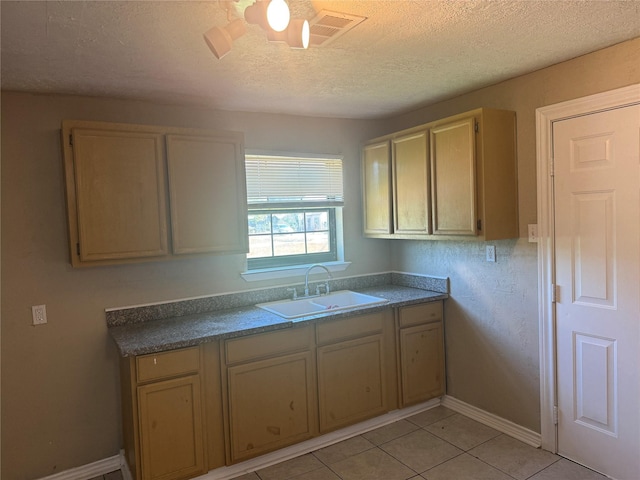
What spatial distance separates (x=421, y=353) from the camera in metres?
3.30

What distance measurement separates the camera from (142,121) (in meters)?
2.85

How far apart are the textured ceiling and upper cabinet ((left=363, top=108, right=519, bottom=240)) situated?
29cm

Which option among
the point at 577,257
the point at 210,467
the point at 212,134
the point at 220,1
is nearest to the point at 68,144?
the point at 212,134

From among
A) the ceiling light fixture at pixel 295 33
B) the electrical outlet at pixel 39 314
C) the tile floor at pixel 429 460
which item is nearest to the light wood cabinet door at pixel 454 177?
the tile floor at pixel 429 460

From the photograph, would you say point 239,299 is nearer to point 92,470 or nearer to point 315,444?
point 315,444

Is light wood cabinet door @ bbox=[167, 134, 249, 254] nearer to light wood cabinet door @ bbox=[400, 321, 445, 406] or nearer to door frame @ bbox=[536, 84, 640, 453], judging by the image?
light wood cabinet door @ bbox=[400, 321, 445, 406]

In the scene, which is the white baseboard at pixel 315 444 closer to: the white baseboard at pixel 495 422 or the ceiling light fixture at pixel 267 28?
the white baseboard at pixel 495 422

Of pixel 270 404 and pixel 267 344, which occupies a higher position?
pixel 267 344

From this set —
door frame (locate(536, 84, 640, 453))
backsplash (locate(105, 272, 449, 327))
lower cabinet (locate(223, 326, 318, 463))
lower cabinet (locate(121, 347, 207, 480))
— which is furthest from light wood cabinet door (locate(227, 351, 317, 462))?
door frame (locate(536, 84, 640, 453))

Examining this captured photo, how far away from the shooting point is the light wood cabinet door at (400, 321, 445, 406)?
3.22m

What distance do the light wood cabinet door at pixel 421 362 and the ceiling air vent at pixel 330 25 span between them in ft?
6.76

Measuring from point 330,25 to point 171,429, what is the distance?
214 centimetres

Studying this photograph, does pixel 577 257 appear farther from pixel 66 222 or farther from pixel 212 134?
pixel 66 222

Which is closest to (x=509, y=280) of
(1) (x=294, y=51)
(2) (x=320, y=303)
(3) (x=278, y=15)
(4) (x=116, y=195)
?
(2) (x=320, y=303)
